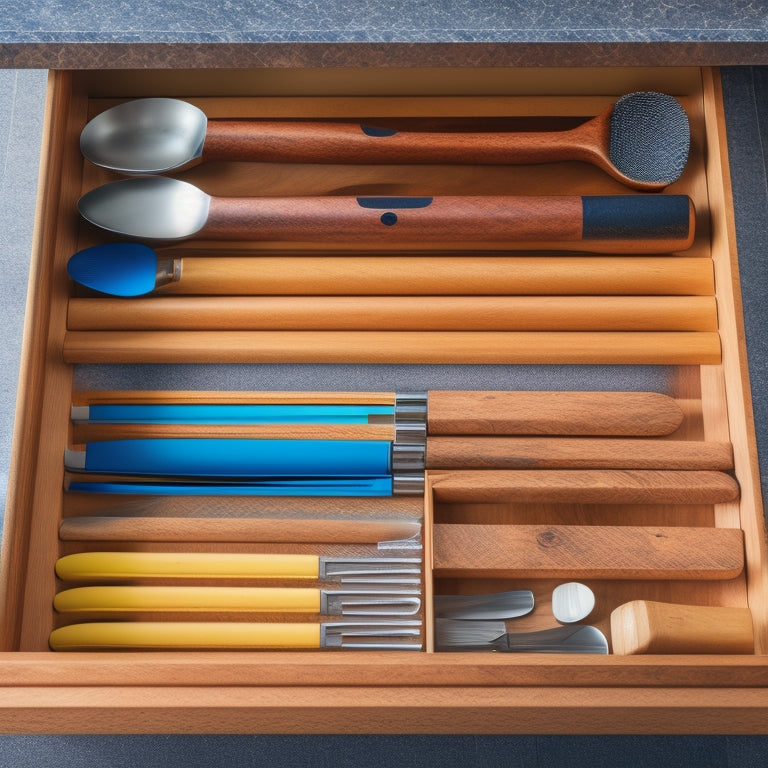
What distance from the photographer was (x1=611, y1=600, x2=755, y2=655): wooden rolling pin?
64cm

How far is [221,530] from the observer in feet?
2.34

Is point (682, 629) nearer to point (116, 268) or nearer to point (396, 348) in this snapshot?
point (396, 348)

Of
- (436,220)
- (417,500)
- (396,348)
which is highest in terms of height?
(436,220)

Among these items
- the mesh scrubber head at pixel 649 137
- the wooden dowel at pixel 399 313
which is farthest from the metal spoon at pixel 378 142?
the wooden dowel at pixel 399 313

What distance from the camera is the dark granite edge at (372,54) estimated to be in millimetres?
630

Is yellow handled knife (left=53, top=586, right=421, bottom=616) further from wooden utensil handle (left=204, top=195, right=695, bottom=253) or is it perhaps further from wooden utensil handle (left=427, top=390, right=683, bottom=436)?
wooden utensil handle (left=204, top=195, right=695, bottom=253)

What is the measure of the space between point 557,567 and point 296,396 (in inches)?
9.7

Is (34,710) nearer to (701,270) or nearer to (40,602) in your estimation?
(40,602)

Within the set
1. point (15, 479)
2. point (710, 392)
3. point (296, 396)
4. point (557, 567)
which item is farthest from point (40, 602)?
point (710, 392)

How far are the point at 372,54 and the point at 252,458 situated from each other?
318 mm

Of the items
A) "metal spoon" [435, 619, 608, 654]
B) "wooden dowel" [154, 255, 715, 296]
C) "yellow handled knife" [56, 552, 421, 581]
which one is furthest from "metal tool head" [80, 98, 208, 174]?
"metal spoon" [435, 619, 608, 654]

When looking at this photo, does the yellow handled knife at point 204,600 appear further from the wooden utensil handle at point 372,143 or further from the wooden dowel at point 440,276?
the wooden utensil handle at point 372,143

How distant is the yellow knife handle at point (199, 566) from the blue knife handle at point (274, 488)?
0.17 feet

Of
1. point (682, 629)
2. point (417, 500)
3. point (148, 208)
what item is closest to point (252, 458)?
point (417, 500)
